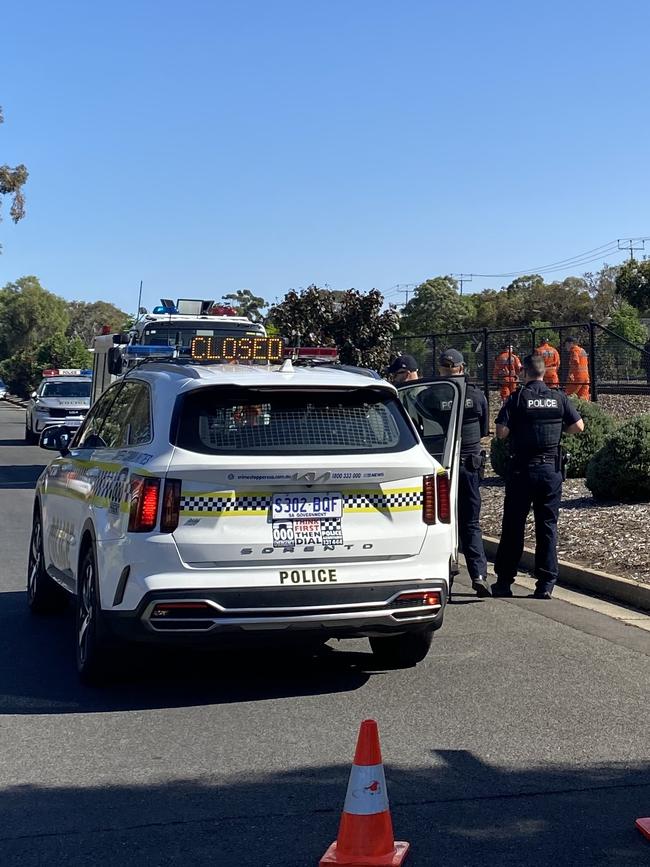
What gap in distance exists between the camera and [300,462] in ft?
21.5

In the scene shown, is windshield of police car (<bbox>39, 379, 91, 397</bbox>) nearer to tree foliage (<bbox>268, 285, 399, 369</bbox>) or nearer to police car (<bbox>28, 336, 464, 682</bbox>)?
tree foliage (<bbox>268, 285, 399, 369</bbox>)

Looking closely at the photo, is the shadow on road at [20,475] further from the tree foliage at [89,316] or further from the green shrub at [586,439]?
the tree foliage at [89,316]

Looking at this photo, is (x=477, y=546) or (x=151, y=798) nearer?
(x=151, y=798)

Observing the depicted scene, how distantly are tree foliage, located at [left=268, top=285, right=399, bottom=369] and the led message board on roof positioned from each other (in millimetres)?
14524

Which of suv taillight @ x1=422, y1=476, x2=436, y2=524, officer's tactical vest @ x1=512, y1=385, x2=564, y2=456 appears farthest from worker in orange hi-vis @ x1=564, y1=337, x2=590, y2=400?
suv taillight @ x1=422, y1=476, x2=436, y2=524

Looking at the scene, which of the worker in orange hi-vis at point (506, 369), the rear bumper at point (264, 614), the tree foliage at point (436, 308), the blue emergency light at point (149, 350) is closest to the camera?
the rear bumper at point (264, 614)

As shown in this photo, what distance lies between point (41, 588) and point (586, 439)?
29.3 feet

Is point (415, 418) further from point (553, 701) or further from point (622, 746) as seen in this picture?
point (622, 746)

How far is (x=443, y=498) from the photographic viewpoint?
7.09 meters

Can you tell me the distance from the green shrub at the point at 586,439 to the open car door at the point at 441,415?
6629 mm

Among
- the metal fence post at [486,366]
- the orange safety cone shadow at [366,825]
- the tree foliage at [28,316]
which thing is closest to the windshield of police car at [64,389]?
the metal fence post at [486,366]

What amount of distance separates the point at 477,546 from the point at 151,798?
219 inches

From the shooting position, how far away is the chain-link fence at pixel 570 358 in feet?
75.3

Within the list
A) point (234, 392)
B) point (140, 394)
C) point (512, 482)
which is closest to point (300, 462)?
point (234, 392)
